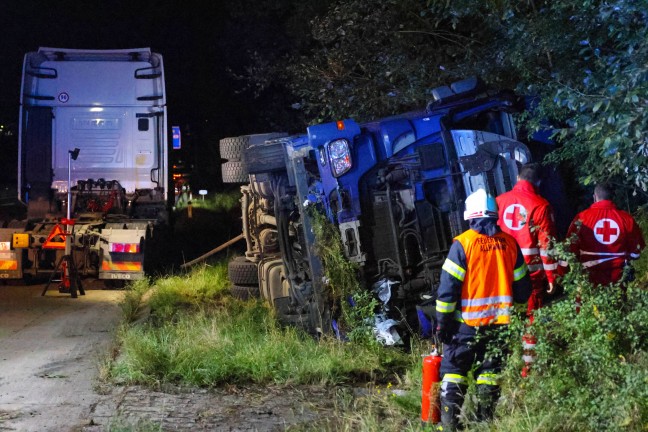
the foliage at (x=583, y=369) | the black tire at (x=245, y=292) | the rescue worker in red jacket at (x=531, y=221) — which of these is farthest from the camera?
the black tire at (x=245, y=292)

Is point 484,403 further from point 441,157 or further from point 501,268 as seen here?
point 441,157

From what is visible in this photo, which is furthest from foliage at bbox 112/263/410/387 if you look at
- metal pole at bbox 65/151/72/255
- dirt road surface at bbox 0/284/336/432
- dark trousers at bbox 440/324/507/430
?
metal pole at bbox 65/151/72/255

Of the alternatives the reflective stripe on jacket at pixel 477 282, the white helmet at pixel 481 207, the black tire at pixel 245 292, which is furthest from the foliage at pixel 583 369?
the black tire at pixel 245 292

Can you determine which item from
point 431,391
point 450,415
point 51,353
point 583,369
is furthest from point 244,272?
point 583,369

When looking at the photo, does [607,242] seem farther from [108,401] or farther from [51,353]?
[51,353]

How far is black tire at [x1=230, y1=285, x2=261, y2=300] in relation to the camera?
9.96m

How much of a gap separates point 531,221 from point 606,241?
62 centimetres

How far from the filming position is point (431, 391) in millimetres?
4770

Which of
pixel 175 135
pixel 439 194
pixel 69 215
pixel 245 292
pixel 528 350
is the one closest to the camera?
pixel 528 350

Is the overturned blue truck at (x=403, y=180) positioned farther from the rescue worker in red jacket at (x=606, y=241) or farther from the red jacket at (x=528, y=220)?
the rescue worker in red jacket at (x=606, y=241)

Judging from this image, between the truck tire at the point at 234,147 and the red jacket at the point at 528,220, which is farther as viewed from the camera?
the truck tire at the point at 234,147

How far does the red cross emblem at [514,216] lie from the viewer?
590 centimetres

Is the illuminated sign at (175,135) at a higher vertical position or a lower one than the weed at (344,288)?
higher

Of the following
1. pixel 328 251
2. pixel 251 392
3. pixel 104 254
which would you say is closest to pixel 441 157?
pixel 328 251
